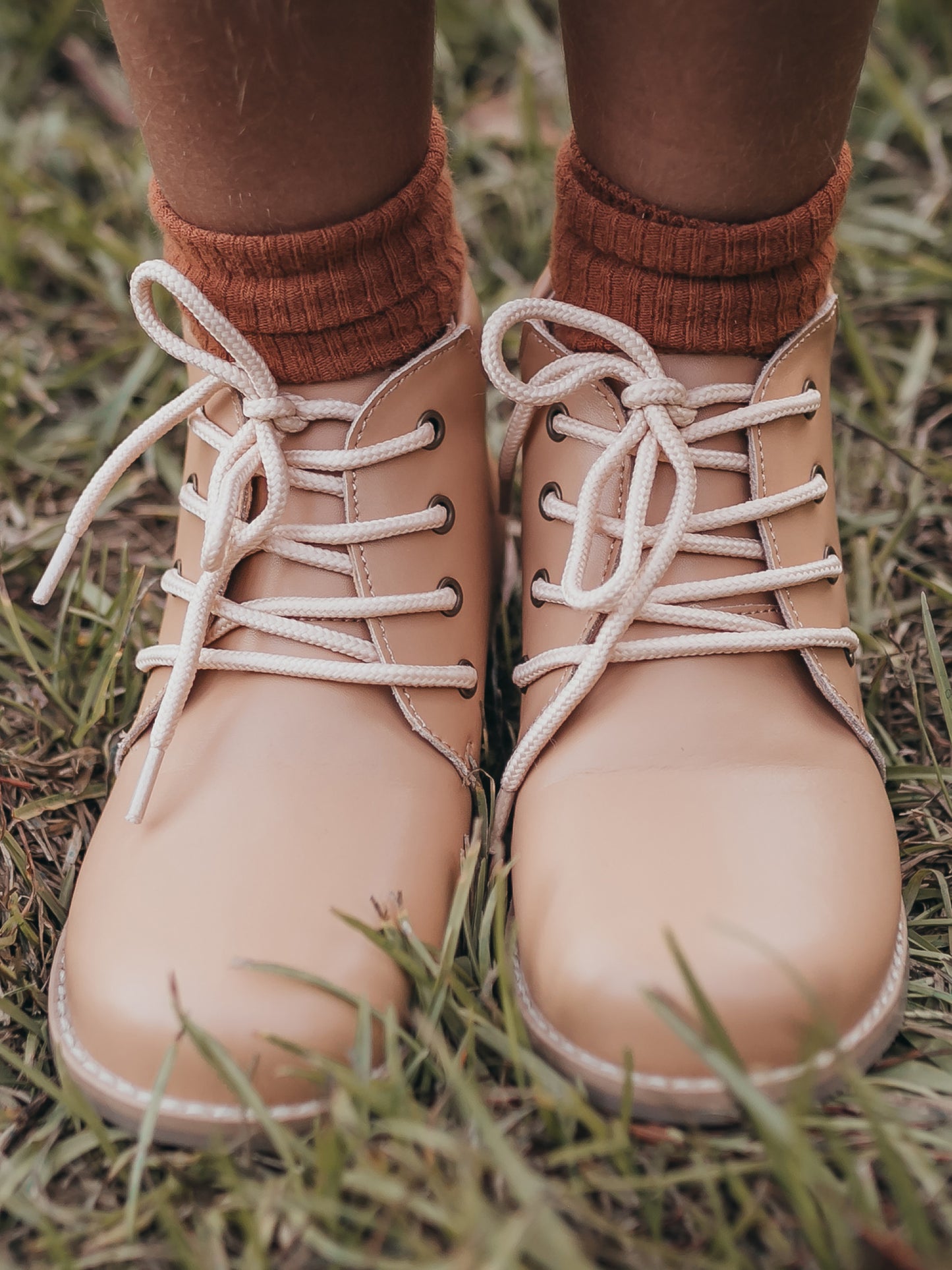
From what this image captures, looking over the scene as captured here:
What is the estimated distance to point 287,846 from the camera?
2.40 ft

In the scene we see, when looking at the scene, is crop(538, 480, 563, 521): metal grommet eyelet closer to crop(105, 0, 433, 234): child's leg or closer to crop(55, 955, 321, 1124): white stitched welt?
crop(105, 0, 433, 234): child's leg

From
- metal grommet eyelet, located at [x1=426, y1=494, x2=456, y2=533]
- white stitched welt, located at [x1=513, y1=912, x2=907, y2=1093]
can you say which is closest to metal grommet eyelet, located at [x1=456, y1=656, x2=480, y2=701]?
metal grommet eyelet, located at [x1=426, y1=494, x2=456, y2=533]

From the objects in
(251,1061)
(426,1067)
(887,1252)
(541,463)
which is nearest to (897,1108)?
(887,1252)

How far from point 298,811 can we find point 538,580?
11.1 inches

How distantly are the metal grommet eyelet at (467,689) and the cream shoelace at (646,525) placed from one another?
6 centimetres

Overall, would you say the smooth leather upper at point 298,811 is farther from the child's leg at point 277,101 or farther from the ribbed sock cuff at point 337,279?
the child's leg at point 277,101

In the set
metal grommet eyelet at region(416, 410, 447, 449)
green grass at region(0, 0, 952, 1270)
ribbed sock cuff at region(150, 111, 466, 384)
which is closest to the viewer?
green grass at region(0, 0, 952, 1270)

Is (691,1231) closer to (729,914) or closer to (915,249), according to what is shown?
(729,914)

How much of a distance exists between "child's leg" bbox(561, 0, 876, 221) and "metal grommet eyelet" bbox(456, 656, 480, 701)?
383 millimetres

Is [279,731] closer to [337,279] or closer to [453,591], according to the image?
[453,591]

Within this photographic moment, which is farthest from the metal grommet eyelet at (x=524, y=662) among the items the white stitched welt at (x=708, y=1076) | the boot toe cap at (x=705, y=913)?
the white stitched welt at (x=708, y=1076)

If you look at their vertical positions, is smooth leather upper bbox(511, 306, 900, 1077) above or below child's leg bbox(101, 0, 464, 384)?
below

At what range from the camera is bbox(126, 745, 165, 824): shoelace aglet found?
76 centimetres

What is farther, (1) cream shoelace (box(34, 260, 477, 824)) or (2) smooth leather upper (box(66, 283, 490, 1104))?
(1) cream shoelace (box(34, 260, 477, 824))
